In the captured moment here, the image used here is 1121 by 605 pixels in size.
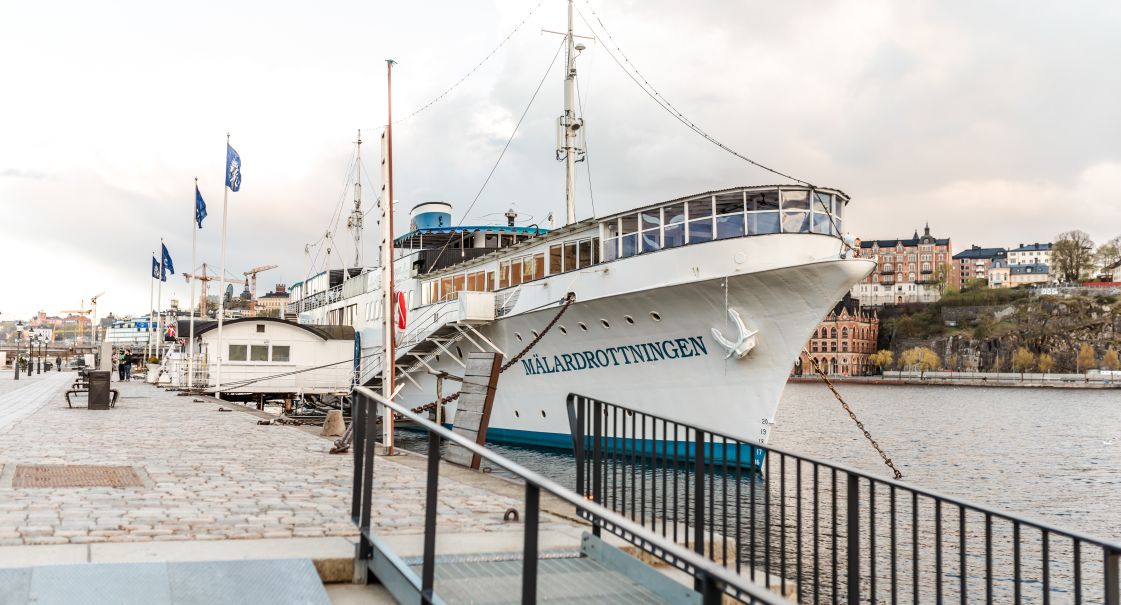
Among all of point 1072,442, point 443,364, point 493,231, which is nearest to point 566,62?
point 493,231

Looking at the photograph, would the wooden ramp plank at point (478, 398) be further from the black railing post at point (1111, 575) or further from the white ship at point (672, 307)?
the black railing post at point (1111, 575)

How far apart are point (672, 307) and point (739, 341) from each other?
1.83m

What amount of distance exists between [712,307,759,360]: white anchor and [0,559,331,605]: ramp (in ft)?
50.3

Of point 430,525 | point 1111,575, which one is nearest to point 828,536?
point 1111,575

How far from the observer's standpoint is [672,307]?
20141mm

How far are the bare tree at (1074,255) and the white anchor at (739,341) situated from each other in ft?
640

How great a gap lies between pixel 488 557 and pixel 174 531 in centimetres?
315

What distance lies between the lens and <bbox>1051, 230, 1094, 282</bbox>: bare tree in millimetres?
183125

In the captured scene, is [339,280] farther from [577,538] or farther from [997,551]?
[577,538]

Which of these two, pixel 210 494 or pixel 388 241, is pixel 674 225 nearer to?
pixel 388 241

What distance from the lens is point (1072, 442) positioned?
41.2 metres

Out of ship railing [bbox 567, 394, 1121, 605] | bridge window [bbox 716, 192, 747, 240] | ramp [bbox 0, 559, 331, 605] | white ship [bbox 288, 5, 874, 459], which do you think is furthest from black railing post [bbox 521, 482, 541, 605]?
bridge window [bbox 716, 192, 747, 240]

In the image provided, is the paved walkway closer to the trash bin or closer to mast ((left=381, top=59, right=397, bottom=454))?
mast ((left=381, top=59, right=397, bottom=454))

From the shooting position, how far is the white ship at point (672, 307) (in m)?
19.3
